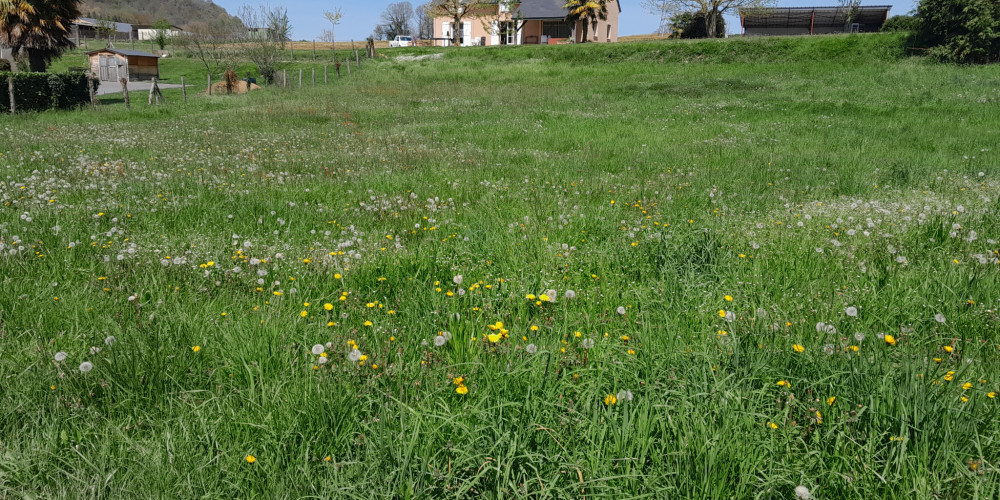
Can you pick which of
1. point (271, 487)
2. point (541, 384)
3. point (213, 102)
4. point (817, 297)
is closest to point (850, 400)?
point (541, 384)

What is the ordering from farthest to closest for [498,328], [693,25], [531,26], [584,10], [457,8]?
1. [531,26]
2. [457,8]
3. [693,25]
4. [584,10]
5. [498,328]

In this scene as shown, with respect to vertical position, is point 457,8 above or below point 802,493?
above

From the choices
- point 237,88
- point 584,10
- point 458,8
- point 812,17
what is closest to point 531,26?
point 458,8

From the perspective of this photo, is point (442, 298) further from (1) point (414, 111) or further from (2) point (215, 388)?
(1) point (414, 111)

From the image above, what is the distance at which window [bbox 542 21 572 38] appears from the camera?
66250 mm

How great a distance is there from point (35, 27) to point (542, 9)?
49082 mm

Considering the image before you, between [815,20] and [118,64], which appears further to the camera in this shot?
[815,20]

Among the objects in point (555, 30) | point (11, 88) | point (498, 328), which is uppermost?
point (555, 30)

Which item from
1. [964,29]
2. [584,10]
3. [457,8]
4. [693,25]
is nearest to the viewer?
[964,29]

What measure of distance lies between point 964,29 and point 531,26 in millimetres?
46350

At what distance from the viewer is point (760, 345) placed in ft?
9.97

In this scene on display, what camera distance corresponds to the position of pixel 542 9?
2534 inches

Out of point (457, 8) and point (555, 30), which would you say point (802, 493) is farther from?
point (555, 30)

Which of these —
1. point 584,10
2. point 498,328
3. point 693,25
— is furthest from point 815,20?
point 498,328
